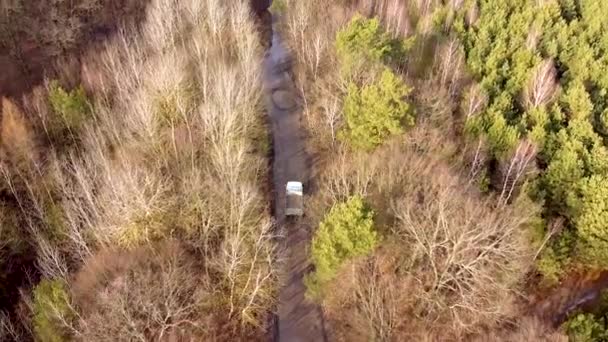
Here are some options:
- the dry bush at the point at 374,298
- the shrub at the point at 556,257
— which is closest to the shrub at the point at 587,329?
the shrub at the point at 556,257

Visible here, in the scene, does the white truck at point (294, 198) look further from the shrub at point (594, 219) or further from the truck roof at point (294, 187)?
the shrub at point (594, 219)

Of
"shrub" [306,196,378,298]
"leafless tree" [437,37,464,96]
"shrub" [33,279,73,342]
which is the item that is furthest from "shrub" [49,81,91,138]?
"leafless tree" [437,37,464,96]

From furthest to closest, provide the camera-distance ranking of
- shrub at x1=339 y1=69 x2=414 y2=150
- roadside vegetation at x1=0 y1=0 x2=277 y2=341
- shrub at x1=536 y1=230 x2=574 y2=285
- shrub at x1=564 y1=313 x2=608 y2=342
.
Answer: shrub at x1=339 y1=69 x2=414 y2=150
shrub at x1=536 y1=230 x2=574 y2=285
shrub at x1=564 y1=313 x2=608 y2=342
roadside vegetation at x1=0 y1=0 x2=277 y2=341

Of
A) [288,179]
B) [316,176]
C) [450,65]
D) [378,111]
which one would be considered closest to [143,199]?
[288,179]

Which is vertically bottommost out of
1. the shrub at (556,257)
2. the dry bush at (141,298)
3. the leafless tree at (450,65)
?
the shrub at (556,257)

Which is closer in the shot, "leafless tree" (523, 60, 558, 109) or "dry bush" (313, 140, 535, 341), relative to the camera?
"dry bush" (313, 140, 535, 341)

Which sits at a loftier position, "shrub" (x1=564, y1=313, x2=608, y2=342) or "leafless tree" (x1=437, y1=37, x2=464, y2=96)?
"leafless tree" (x1=437, y1=37, x2=464, y2=96)

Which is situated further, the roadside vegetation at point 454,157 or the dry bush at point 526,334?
the roadside vegetation at point 454,157

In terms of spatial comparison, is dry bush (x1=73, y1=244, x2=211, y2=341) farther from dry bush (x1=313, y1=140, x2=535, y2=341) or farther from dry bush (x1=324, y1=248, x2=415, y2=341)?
dry bush (x1=313, y1=140, x2=535, y2=341)
